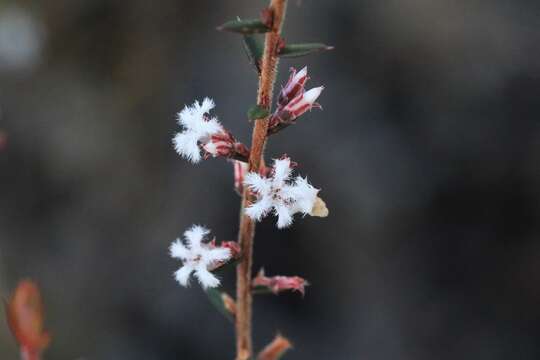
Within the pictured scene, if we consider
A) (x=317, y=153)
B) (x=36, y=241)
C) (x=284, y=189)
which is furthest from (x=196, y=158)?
(x=36, y=241)

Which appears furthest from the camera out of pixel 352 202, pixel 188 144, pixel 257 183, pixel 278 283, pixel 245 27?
pixel 352 202

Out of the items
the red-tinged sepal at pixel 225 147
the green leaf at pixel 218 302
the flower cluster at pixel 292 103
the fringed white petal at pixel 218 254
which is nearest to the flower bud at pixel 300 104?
the flower cluster at pixel 292 103

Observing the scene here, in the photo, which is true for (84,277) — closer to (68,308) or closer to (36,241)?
(68,308)

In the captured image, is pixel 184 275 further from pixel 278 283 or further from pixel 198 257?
pixel 278 283

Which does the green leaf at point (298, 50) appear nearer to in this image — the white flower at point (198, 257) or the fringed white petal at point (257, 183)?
the fringed white petal at point (257, 183)

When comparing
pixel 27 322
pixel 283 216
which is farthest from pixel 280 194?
pixel 27 322

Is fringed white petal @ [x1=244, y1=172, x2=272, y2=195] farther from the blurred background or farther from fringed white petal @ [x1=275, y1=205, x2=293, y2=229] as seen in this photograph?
the blurred background
